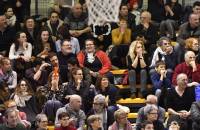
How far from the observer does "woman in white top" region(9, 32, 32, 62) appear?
50.2ft

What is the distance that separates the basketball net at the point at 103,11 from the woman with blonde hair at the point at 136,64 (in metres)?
0.68

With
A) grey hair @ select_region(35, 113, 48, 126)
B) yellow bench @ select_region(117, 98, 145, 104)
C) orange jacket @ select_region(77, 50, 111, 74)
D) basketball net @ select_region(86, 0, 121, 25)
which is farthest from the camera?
basketball net @ select_region(86, 0, 121, 25)

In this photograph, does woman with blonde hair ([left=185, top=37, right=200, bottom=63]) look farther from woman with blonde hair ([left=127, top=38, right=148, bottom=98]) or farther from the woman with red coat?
the woman with red coat

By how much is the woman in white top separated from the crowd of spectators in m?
0.02

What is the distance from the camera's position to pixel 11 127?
40.1ft

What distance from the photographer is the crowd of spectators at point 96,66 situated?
43.5 feet

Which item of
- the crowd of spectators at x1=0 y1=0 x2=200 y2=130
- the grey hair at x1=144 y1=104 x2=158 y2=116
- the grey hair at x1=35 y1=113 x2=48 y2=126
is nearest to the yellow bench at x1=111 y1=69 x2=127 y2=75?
the crowd of spectators at x1=0 y1=0 x2=200 y2=130

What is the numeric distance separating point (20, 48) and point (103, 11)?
1802 mm

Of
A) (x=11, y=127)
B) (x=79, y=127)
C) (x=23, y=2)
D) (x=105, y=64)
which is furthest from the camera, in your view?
(x=23, y=2)

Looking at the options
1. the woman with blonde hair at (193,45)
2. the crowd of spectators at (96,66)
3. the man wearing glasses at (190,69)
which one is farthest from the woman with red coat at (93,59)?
the woman with blonde hair at (193,45)

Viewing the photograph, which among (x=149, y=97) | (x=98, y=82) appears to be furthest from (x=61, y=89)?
(x=149, y=97)

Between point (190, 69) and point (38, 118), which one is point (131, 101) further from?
point (38, 118)

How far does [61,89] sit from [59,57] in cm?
117

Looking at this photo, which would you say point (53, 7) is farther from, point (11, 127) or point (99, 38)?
point (11, 127)
